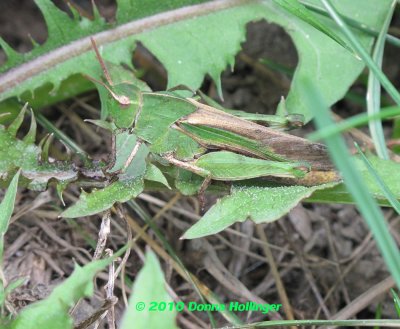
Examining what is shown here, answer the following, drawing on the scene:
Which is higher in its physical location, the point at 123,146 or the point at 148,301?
the point at 123,146

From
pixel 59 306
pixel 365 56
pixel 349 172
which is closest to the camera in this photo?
pixel 349 172

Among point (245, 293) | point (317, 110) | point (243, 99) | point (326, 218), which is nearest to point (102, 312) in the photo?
point (245, 293)

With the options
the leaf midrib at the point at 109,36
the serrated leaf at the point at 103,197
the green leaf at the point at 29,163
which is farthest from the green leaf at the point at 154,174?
the leaf midrib at the point at 109,36

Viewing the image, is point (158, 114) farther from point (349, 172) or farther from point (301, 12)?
point (349, 172)

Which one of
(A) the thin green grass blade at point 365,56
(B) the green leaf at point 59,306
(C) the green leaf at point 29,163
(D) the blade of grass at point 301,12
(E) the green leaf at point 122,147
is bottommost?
(B) the green leaf at point 59,306

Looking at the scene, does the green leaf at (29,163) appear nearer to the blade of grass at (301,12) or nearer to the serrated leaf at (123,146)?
the serrated leaf at (123,146)

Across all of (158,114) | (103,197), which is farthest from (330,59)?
(103,197)

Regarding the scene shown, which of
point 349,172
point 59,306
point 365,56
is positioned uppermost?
point 365,56
